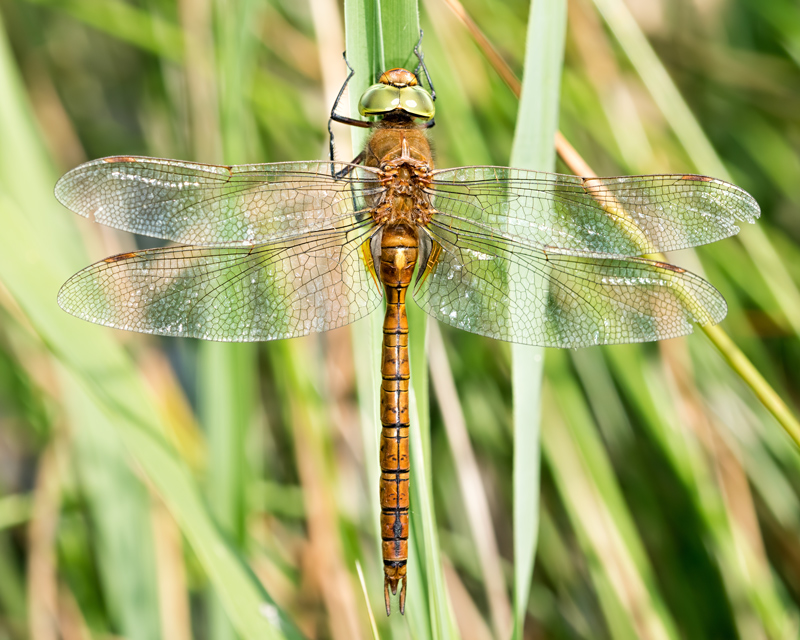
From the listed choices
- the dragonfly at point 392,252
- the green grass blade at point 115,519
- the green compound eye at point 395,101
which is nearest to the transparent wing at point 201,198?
the dragonfly at point 392,252

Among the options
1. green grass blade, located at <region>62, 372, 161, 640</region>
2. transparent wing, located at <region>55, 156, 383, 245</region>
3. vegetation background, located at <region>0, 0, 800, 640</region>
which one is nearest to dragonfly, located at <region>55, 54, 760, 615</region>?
transparent wing, located at <region>55, 156, 383, 245</region>

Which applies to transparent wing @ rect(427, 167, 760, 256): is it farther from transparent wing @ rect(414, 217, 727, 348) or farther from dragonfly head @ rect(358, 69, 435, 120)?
dragonfly head @ rect(358, 69, 435, 120)

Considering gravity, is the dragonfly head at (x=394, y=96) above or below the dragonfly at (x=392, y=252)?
above

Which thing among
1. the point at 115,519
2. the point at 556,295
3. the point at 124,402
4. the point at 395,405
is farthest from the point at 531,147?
the point at 115,519

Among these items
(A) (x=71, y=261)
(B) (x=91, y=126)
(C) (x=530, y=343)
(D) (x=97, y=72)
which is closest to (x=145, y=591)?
(A) (x=71, y=261)

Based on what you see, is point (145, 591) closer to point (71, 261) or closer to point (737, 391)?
point (71, 261)

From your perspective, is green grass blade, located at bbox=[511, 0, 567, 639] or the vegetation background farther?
the vegetation background

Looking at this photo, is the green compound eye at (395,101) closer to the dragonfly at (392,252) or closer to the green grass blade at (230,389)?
the dragonfly at (392,252)
